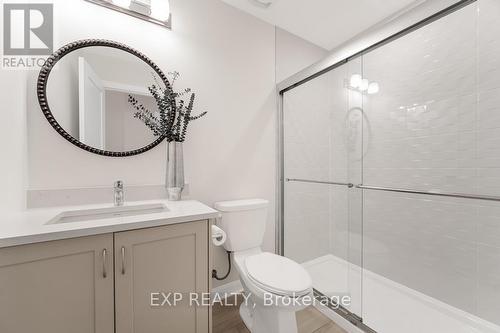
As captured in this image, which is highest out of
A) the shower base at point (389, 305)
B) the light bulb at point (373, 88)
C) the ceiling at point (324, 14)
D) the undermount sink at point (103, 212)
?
the ceiling at point (324, 14)

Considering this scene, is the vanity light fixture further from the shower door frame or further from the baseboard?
the baseboard

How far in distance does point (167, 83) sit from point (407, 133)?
76.1 inches

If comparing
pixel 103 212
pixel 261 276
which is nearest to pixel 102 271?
pixel 103 212

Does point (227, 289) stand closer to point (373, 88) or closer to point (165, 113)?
point (165, 113)

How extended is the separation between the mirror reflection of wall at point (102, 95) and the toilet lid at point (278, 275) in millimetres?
1061

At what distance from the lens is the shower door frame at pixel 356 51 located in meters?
0.99

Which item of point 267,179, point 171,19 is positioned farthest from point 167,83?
point 267,179

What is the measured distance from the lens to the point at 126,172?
1.36m

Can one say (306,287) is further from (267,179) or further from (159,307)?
(267,179)

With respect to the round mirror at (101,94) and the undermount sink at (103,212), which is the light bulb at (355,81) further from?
the undermount sink at (103,212)

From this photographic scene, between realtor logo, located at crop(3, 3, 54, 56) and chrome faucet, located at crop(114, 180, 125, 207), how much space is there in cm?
82

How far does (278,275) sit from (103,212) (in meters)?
1.04

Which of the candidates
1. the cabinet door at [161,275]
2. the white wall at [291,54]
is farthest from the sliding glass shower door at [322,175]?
the cabinet door at [161,275]

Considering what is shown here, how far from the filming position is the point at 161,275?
97 cm
